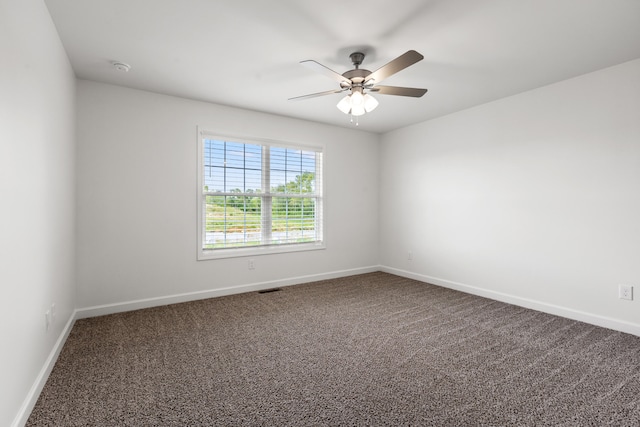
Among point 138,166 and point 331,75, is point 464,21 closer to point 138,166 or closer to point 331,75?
point 331,75

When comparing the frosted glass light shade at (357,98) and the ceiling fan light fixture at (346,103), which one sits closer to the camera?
the frosted glass light shade at (357,98)

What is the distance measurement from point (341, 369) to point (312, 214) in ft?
9.38

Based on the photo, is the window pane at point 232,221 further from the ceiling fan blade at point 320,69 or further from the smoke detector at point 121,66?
the ceiling fan blade at point 320,69

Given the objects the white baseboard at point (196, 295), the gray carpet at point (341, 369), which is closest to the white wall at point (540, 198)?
the gray carpet at point (341, 369)

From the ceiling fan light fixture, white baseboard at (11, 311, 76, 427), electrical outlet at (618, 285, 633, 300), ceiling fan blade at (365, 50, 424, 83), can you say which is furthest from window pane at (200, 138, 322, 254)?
electrical outlet at (618, 285, 633, 300)

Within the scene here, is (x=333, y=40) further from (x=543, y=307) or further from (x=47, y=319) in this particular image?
(x=543, y=307)

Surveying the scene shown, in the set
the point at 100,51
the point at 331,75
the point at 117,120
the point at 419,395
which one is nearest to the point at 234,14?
the point at 331,75

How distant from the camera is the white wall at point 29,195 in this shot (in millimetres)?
1433

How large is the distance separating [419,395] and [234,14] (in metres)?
2.75

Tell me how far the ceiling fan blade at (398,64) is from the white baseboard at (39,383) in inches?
118

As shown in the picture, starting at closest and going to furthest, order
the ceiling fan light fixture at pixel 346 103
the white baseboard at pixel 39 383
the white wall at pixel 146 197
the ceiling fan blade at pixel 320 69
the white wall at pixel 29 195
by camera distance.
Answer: the white wall at pixel 29 195 < the white baseboard at pixel 39 383 < the ceiling fan blade at pixel 320 69 < the ceiling fan light fixture at pixel 346 103 < the white wall at pixel 146 197

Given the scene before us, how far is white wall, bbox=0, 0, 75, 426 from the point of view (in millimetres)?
1433

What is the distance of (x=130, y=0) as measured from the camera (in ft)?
6.45

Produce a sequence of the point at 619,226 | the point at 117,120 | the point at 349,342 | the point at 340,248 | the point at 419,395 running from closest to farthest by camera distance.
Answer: the point at 419,395 → the point at 349,342 → the point at 619,226 → the point at 117,120 → the point at 340,248
